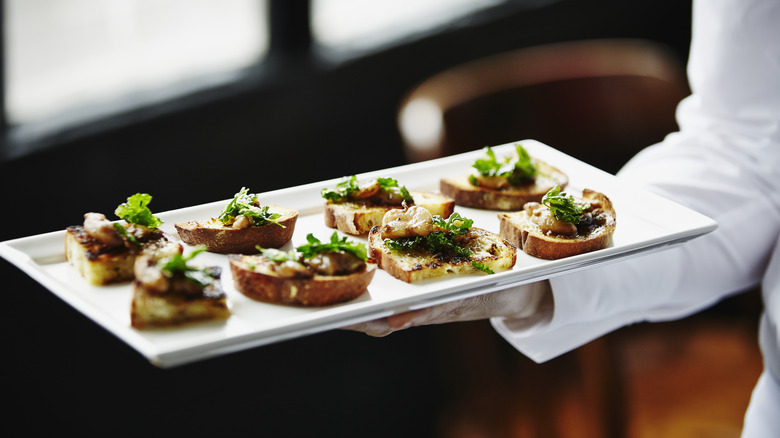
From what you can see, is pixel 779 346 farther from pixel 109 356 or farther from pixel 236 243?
pixel 109 356

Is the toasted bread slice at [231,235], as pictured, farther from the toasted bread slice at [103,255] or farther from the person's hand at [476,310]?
the person's hand at [476,310]

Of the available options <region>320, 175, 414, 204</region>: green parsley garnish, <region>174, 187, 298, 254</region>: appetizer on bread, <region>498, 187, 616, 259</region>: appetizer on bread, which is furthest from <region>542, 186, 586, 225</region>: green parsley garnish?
<region>174, 187, 298, 254</region>: appetizer on bread

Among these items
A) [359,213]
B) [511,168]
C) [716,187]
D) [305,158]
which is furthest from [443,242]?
[305,158]

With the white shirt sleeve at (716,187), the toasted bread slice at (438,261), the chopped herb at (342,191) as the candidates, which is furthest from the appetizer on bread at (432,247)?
the white shirt sleeve at (716,187)

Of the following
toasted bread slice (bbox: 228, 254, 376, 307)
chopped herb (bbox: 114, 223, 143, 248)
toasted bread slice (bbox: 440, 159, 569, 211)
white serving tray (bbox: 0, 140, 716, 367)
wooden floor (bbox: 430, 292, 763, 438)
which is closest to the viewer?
white serving tray (bbox: 0, 140, 716, 367)

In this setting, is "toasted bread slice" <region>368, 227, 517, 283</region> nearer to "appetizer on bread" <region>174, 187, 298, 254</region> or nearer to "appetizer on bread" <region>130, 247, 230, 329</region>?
"appetizer on bread" <region>174, 187, 298, 254</region>

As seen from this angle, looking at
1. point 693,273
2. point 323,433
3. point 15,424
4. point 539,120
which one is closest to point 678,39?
point 539,120
